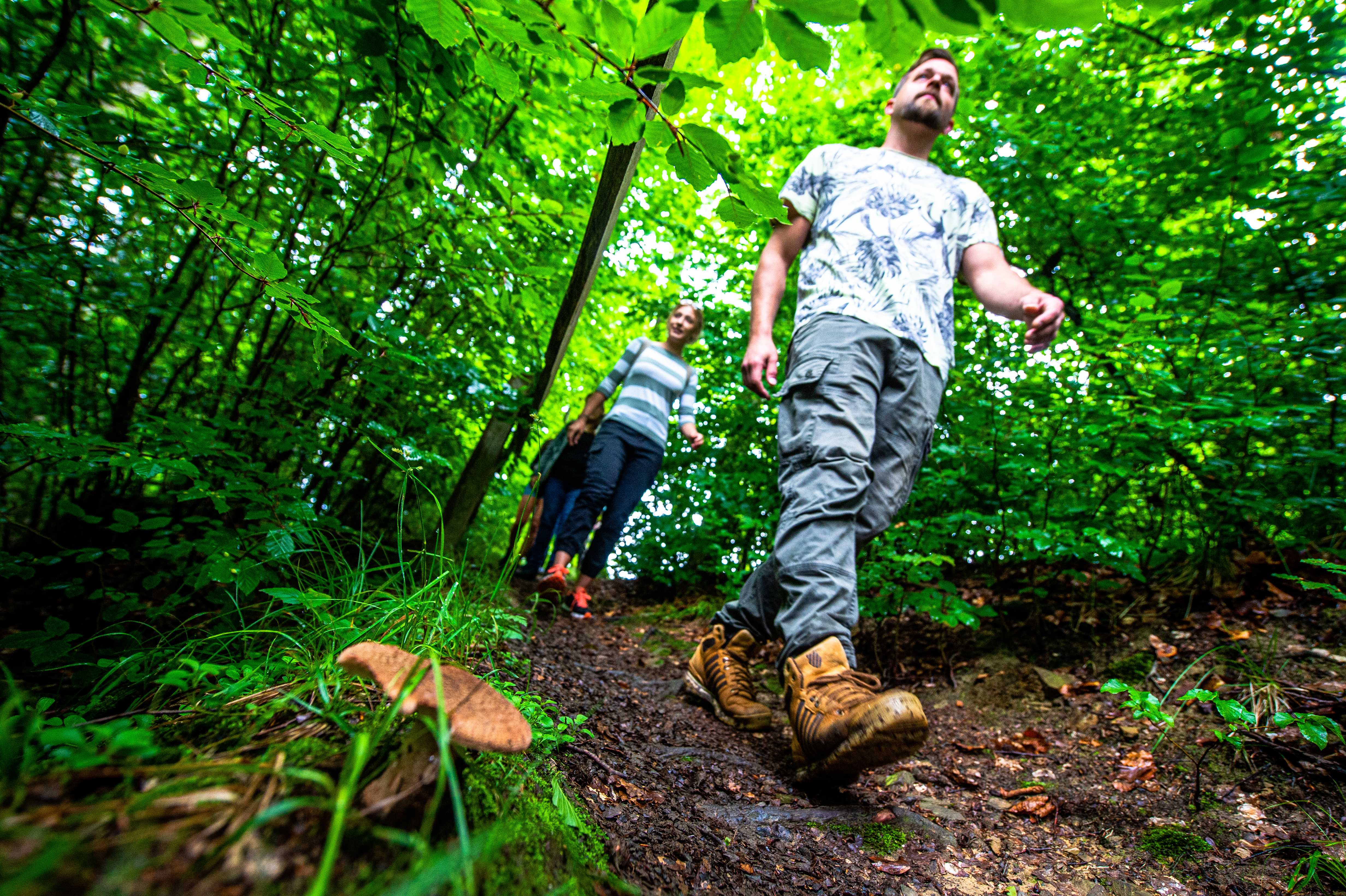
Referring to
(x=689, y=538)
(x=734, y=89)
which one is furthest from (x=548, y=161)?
(x=689, y=538)

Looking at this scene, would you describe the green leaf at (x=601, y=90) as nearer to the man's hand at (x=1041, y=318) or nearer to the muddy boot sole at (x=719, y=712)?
the man's hand at (x=1041, y=318)

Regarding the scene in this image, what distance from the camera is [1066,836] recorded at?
1.54 m

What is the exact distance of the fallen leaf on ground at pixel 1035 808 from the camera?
1.66 m

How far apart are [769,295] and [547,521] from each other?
262 centimetres

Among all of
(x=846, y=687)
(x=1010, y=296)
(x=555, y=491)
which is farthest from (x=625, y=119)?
(x=555, y=491)

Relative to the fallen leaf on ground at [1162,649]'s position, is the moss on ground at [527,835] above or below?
below

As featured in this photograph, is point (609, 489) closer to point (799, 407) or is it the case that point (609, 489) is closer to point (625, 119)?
point (799, 407)

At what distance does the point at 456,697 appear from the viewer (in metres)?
0.64

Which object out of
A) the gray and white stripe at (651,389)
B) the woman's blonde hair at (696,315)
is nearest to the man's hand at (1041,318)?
the gray and white stripe at (651,389)

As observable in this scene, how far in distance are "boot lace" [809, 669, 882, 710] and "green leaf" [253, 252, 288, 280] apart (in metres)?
1.69

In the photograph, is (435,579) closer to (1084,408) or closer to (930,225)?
(930,225)

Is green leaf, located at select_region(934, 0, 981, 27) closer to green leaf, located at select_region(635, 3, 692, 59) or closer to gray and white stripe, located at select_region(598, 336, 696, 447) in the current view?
green leaf, located at select_region(635, 3, 692, 59)

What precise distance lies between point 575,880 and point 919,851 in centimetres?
107

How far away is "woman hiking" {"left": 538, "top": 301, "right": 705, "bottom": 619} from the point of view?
376 cm
